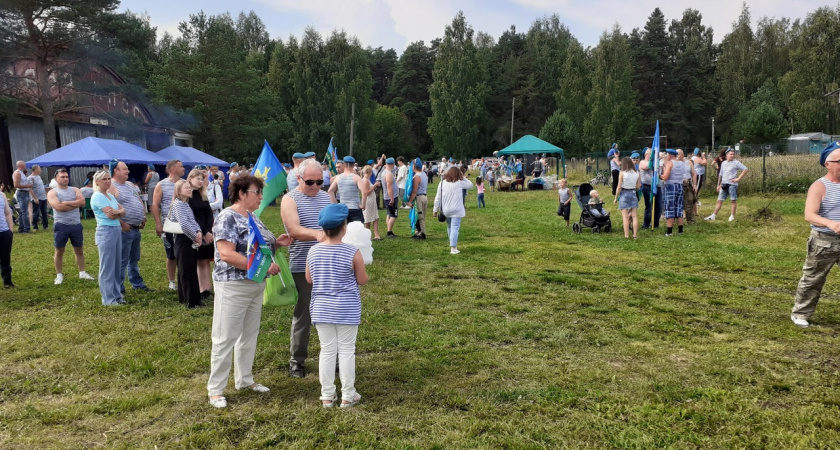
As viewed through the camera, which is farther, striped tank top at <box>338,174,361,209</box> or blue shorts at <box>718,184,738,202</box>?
blue shorts at <box>718,184,738,202</box>

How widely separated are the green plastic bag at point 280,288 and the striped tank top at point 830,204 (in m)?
4.99

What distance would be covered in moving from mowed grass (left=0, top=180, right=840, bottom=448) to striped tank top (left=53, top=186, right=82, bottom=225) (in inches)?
37.4

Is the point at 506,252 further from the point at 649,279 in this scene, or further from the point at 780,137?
the point at 780,137

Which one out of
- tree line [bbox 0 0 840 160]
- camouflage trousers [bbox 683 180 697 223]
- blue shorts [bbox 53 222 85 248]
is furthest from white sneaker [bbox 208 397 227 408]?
tree line [bbox 0 0 840 160]

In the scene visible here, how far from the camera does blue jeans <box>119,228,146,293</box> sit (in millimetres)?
7559

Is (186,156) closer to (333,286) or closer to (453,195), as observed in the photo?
(453,195)

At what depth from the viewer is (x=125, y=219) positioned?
747 cm

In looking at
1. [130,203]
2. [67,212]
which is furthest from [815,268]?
[67,212]

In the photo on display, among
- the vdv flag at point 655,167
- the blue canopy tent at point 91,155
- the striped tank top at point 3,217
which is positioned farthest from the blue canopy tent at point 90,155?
the vdv flag at point 655,167

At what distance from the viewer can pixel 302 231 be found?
4.30m

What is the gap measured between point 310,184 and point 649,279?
5.56m

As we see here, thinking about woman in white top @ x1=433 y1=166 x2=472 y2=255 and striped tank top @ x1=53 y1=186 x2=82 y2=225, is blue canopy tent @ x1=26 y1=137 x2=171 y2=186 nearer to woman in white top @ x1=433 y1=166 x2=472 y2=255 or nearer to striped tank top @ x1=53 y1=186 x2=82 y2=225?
striped tank top @ x1=53 y1=186 x2=82 y2=225

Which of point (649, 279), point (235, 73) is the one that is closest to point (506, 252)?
point (649, 279)

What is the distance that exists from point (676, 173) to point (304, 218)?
9.74 metres
